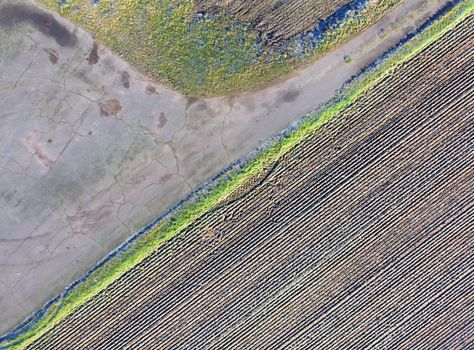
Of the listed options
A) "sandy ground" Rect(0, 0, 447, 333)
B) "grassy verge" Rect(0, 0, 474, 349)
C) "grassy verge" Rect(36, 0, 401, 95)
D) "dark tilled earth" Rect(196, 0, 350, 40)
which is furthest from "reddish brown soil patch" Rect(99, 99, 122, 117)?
"dark tilled earth" Rect(196, 0, 350, 40)

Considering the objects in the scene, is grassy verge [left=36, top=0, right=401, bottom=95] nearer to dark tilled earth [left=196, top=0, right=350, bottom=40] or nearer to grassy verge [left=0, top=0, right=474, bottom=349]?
dark tilled earth [left=196, top=0, right=350, bottom=40]

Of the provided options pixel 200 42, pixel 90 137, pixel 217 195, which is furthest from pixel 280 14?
pixel 90 137

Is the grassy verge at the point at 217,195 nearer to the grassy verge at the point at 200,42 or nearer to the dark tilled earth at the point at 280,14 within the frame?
the grassy verge at the point at 200,42

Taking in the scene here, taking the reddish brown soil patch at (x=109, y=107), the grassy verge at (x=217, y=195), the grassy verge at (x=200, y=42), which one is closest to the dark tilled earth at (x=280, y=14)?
the grassy verge at (x=200, y=42)

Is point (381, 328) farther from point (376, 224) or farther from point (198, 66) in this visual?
point (198, 66)

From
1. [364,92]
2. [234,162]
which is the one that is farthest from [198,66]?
[364,92]

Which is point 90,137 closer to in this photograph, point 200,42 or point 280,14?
point 200,42
